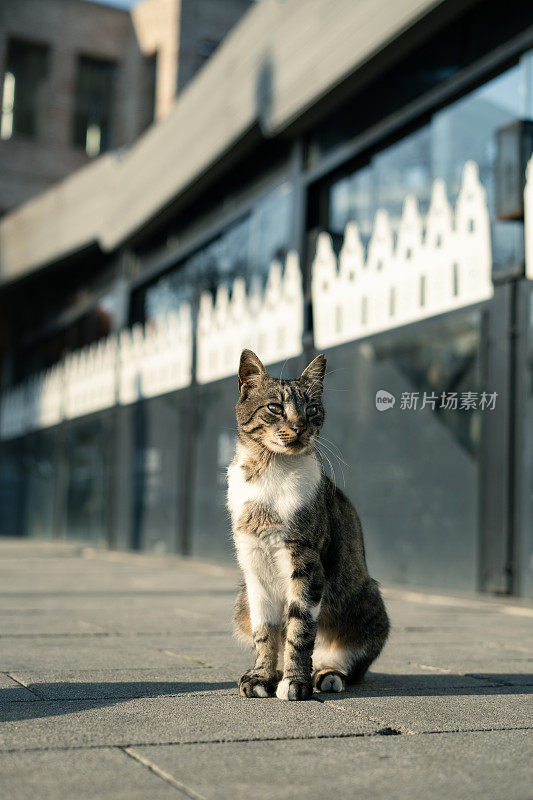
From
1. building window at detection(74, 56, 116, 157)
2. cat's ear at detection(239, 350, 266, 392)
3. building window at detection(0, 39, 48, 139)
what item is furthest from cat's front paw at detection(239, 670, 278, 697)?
building window at detection(74, 56, 116, 157)

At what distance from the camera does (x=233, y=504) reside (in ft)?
13.0

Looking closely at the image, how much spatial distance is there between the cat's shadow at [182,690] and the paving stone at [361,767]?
0.75 meters

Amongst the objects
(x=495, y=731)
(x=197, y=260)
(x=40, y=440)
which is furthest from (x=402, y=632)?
(x=40, y=440)

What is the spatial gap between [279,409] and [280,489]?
332mm

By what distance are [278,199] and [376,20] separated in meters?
3.59

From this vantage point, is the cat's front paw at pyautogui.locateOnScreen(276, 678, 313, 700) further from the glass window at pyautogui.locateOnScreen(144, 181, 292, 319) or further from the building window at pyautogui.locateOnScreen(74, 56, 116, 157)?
the building window at pyautogui.locateOnScreen(74, 56, 116, 157)

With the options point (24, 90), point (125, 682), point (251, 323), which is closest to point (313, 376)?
point (125, 682)

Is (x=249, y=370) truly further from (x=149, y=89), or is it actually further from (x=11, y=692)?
(x=149, y=89)

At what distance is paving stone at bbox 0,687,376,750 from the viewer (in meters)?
2.93

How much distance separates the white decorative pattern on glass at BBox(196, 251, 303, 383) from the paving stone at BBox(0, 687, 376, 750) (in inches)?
299

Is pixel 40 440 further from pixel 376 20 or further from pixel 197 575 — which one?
pixel 376 20

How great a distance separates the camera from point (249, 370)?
13.5 ft

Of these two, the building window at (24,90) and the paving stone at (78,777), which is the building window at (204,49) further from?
the paving stone at (78,777)

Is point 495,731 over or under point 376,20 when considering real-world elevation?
under
